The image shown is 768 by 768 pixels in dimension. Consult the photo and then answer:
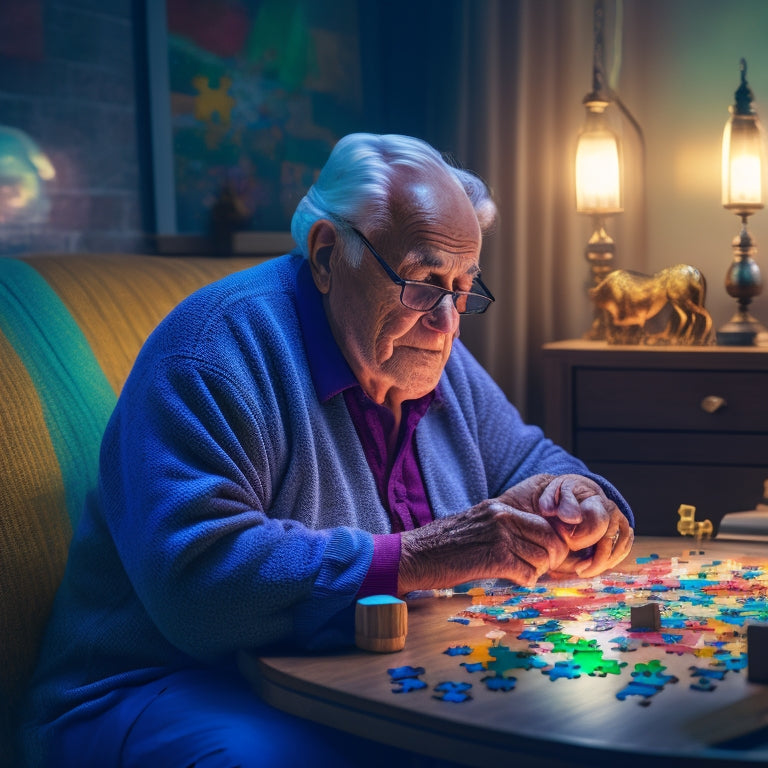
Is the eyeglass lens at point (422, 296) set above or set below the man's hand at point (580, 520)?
above

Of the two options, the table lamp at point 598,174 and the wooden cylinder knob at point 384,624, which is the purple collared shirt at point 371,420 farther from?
the table lamp at point 598,174

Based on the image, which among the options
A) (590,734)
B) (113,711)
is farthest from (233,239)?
(590,734)

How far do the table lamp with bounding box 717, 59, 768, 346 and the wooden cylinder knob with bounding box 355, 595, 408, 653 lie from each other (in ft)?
7.24

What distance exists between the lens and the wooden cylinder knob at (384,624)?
150 centimetres

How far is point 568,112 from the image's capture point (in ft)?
13.1

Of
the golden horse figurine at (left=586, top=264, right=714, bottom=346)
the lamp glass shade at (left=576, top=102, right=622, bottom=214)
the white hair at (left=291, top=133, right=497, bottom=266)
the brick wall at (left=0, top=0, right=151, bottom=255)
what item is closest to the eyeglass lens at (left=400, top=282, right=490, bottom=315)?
the white hair at (left=291, top=133, right=497, bottom=266)

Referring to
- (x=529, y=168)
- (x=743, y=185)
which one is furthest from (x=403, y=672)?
(x=529, y=168)

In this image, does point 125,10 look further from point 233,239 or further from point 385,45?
point 385,45

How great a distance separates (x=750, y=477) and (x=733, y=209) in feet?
2.86

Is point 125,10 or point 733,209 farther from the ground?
point 125,10

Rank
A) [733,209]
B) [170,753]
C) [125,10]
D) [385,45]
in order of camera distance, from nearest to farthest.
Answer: [170,753] < [125,10] < [733,209] < [385,45]

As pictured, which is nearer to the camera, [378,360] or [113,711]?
[113,711]

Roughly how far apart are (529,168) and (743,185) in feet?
2.83

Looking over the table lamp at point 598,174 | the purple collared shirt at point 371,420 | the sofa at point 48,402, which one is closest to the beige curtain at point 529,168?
the table lamp at point 598,174
